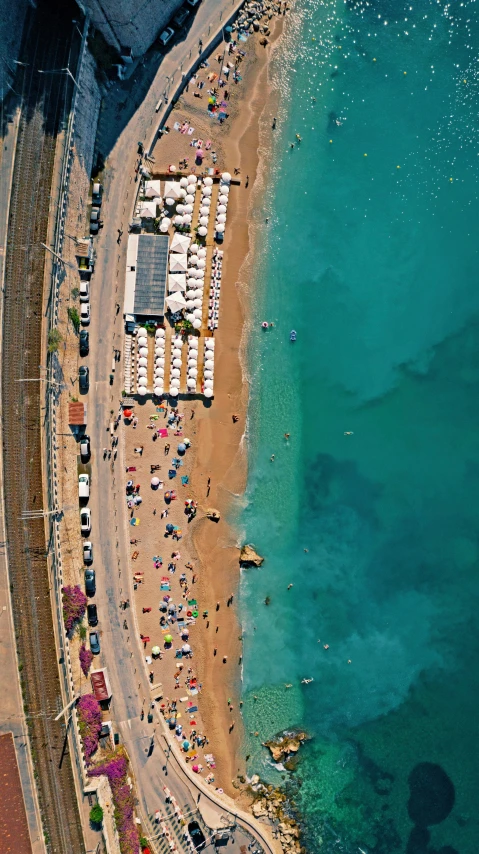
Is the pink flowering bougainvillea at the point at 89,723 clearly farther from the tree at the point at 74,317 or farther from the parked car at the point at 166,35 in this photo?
the parked car at the point at 166,35

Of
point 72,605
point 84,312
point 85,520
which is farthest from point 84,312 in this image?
point 72,605

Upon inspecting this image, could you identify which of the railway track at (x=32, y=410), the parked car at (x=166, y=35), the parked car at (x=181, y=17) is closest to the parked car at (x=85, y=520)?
the railway track at (x=32, y=410)

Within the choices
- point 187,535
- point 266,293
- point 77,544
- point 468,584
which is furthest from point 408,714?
point 266,293

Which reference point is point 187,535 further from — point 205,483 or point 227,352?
point 227,352

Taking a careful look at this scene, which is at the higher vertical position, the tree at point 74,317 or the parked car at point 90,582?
the tree at point 74,317

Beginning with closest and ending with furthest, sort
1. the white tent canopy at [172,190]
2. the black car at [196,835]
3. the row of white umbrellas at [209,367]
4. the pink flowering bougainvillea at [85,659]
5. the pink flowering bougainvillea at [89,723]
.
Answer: the pink flowering bougainvillea at [89,723], the pink flowering bougainvillea at [85,659], the black car at [196,835], the white tent canopy at [172,190], the row of white umbrellas at [209,367]

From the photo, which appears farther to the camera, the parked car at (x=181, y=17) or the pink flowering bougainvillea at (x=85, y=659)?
the parked car at (x=181, y=17)
